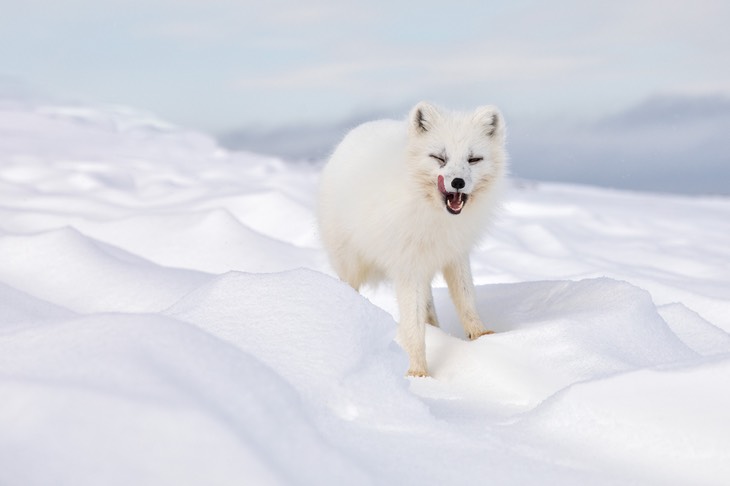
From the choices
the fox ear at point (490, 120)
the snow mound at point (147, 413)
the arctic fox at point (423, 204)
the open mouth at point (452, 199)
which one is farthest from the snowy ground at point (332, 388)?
the fox ear at point (490, 120)

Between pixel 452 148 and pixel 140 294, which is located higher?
pixel 452 148

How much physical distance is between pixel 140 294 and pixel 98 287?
1.19ft

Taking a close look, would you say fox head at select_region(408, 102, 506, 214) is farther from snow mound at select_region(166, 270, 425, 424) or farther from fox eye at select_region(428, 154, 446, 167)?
snow mound at select_region(166, 270, 425, 424)

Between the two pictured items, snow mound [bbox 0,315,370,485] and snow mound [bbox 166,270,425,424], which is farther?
snow mound [bbox 166,270,425,424]

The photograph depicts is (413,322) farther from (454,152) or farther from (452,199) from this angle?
(454,152)

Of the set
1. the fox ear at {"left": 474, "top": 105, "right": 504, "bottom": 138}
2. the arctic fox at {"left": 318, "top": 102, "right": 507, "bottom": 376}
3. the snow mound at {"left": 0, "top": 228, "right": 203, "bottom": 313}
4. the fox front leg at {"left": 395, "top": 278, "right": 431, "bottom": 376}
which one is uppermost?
the fox ear at {"left": 474, "top": 105, "right": 504, "bottom": 138}

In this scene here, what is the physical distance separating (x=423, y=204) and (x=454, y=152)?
1.03 ft

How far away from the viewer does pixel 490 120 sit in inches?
166

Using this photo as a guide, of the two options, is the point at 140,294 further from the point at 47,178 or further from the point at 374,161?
the point at 47,178

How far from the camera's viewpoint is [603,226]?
1316cm

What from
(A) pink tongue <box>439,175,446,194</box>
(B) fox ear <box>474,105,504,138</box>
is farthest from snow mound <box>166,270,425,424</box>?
(B) fox ear <box>474,105,504,138</box>

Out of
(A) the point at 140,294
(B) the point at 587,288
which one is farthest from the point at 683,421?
(A) the point at 140,294

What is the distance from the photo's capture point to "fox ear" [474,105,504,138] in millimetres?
4211

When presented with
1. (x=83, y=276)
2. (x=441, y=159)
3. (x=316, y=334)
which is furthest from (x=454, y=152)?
(x=83, y=276)
